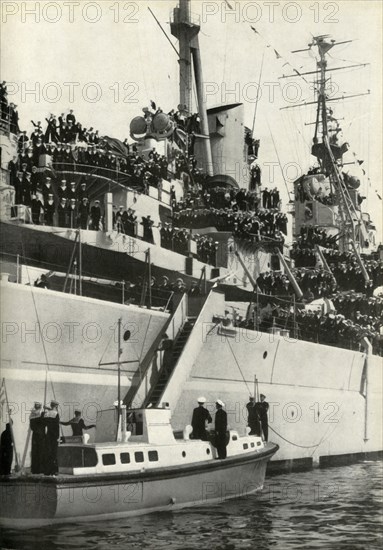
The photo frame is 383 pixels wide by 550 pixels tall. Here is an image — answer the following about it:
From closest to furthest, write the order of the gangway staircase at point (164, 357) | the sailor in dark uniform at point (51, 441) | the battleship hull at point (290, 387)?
the sailor in dark uniform at point (51, 441), the gangway staircase at point (164, 357), the battleship hull at point (290, 387)

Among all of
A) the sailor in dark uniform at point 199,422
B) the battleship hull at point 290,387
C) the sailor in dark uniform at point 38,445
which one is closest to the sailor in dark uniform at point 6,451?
the sailor in dark uniform at point 38,445

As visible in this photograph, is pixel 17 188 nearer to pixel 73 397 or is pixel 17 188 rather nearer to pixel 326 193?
pixel 73 397

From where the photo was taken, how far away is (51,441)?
1291cm

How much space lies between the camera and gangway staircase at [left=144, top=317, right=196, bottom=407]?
1856 cm

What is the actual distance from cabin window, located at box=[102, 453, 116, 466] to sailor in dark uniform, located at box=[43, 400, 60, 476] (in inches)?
31.7

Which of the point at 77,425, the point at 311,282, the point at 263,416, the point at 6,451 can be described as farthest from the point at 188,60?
the point at 6,451

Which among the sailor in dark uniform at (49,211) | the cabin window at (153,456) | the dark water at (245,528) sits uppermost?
the sailor in dark uniform at (49,211)

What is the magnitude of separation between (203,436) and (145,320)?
144 inches

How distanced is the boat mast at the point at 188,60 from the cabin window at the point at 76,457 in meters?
17.1

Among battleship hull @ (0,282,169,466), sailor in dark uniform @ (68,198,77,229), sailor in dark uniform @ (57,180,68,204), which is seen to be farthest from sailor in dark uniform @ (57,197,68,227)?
battleship hull @ (0,282,169,466)

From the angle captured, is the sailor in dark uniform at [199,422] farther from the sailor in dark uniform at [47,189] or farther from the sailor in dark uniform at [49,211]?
the sailor in dark uniform at [47,189]

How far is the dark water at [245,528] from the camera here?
11.9 m

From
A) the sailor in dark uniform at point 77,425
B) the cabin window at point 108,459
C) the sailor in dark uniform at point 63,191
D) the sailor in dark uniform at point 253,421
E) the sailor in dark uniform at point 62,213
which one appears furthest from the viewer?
the sailor in dark uniform at point 63,191

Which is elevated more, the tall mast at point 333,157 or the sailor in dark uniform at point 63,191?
the tall mast at point 333,157
